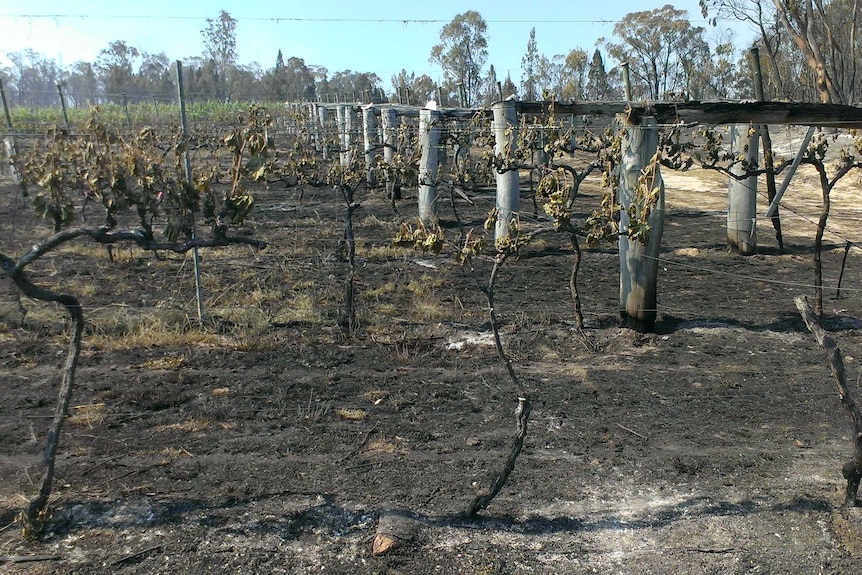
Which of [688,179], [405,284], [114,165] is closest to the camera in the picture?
[114,165]

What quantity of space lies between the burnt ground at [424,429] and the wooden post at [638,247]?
26 cm

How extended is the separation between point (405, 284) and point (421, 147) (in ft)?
13.9

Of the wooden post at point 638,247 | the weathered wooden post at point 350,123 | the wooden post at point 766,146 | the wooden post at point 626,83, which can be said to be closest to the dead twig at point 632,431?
the wooden post at point 638,247

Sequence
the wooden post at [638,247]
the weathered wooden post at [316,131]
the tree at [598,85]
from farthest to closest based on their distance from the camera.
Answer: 1. the tree at [598,85]
2. the weathered wooden post at [316,131]
3. the wooden post at [638,247]

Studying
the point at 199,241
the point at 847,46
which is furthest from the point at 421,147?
the point at 847,46

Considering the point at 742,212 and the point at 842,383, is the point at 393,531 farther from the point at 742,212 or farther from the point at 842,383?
the point at 742,212

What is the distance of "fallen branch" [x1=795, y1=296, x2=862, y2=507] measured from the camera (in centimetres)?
383

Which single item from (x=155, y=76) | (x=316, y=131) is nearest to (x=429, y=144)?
(x=316, y=131)

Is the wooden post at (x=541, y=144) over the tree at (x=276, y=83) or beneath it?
beneath

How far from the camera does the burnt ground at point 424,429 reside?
3.92 m

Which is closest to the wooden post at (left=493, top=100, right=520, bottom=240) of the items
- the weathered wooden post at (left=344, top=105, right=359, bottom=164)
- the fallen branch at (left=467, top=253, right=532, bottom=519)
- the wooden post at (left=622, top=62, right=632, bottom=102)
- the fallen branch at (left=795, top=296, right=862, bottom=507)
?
the wooden post at (left=622, top=62, right=632, bottom=102)

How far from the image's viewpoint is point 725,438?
5254 mm

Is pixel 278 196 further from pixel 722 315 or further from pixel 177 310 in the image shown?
pixel 722 315

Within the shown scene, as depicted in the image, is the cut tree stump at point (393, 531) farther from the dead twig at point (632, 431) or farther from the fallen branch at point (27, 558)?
the dead twig at point (632, 431)
